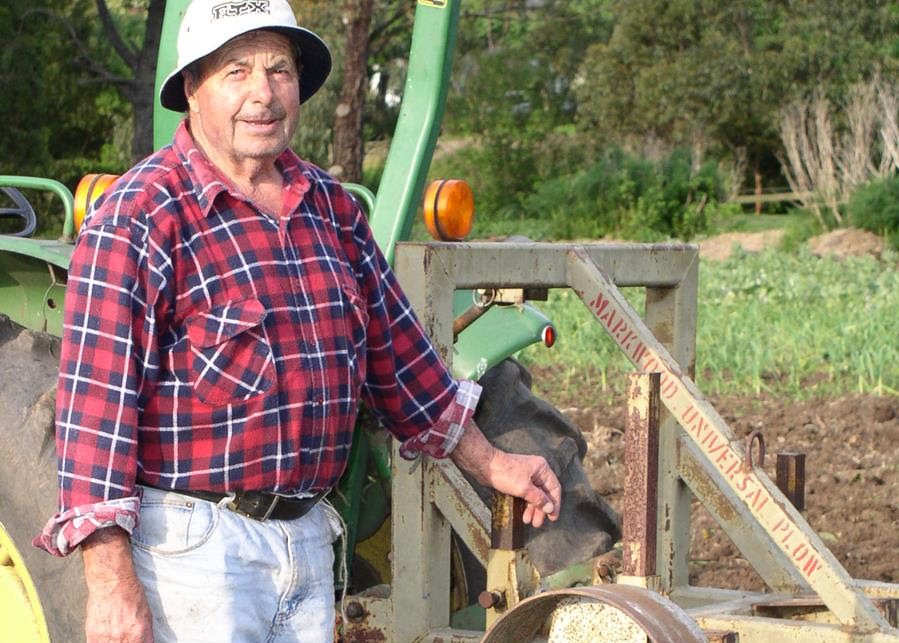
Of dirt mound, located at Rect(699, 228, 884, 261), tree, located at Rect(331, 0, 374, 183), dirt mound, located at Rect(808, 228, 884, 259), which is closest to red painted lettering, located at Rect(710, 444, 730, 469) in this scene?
tree, located at Rect(331, 0, 374, 183)

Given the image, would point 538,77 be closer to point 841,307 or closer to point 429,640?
point 841,307

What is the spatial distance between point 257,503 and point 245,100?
2.08ft

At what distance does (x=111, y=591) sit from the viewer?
7.50 feet

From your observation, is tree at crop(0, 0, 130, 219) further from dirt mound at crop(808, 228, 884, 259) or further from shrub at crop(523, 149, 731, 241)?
dirt mound at crop(808, 228, 884, 259)

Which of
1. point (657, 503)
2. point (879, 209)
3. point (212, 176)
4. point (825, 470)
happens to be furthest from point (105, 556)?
point (879, 209)

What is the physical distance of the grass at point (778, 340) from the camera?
27.6 ft

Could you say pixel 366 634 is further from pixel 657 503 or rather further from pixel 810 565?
pixel 810 565

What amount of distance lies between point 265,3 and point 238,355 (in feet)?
1.86

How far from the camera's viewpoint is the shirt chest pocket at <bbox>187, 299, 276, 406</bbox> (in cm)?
238

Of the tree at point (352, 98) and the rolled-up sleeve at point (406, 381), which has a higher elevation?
the tree at point (352, 98)

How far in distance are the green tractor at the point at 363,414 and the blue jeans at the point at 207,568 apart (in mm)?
459

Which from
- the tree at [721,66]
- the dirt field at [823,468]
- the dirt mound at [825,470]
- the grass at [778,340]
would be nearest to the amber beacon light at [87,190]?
the dirt field at [823,468]

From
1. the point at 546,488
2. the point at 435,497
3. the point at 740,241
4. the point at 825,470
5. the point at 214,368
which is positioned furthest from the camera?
the point at 740,241

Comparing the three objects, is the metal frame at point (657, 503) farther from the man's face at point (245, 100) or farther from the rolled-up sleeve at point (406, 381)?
the man's face at point (245, 100)
